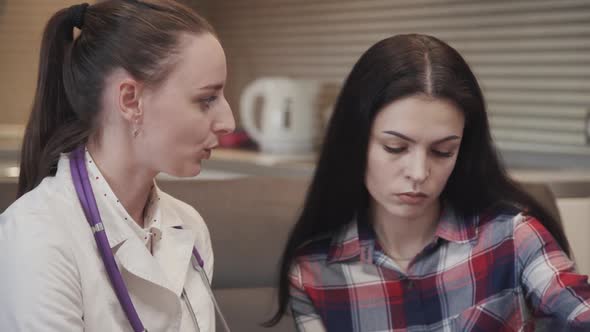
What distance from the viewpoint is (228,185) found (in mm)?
1792

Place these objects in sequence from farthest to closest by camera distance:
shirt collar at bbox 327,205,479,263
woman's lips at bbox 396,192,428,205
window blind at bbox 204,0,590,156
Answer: window blind at bbox 204,0,590,156 < shirt collar at bbox 327,205,479,263 < woman's lips at bbox 396,192,428,205

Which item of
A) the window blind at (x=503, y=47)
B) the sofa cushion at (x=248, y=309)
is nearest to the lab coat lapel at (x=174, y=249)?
the sofa cushion at (x=248, y=309)

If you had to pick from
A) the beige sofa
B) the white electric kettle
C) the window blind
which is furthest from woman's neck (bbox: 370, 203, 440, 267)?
the white electric kettle

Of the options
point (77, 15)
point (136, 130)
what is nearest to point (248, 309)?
point (136, 130)

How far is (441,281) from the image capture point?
1.52 metres

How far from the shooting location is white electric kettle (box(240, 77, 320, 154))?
2.96 meters

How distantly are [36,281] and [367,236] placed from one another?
0.63m

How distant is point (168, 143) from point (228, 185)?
1.84 feet

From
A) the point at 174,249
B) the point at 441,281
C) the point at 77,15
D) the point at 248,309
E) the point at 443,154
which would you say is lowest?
the point at 248,309

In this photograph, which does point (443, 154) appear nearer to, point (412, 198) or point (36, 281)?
point (412, 198)

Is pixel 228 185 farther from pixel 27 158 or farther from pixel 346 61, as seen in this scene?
pixel 346 61

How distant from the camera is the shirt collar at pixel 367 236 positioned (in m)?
1.53

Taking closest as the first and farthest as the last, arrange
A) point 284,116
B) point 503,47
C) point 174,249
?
point 174,249 → point 503,47 → point 284,116

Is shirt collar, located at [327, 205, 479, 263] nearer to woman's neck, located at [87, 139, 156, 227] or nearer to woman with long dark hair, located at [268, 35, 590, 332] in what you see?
woman with long dark hair, located at [268, 35, 590, 332]
